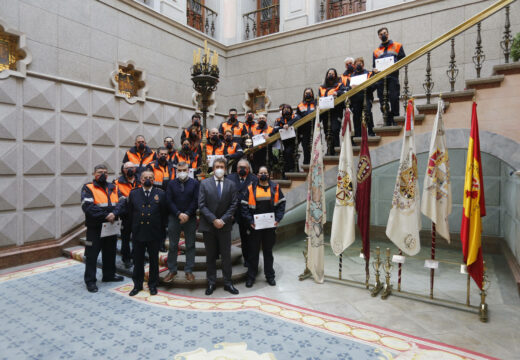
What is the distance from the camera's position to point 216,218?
13.0 feet

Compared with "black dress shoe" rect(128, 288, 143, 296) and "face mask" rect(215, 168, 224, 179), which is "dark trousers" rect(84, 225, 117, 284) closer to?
"black dress shoe" rect(128, 288, 143, 296)

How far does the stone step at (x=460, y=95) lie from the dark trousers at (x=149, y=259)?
4.09 meters

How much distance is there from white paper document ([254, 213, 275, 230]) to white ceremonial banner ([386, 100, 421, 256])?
142 cm

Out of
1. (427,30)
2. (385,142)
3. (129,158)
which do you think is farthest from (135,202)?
(427,30)

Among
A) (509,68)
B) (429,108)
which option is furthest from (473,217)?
(509,68)

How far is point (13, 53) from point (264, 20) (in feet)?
20.6

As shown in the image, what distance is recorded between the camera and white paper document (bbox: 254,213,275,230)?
13.5ft

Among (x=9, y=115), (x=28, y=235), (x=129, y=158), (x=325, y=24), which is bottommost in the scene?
(x=28, y=235)

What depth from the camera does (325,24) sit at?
7.80 metres

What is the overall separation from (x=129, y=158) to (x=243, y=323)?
3.59 metres

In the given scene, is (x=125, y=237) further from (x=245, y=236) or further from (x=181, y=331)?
(x=181, y=331)

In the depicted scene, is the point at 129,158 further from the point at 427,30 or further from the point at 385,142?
the point at 427,30

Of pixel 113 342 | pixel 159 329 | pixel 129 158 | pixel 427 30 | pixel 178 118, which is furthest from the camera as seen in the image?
pixel 178 118

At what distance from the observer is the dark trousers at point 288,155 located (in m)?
5.52
